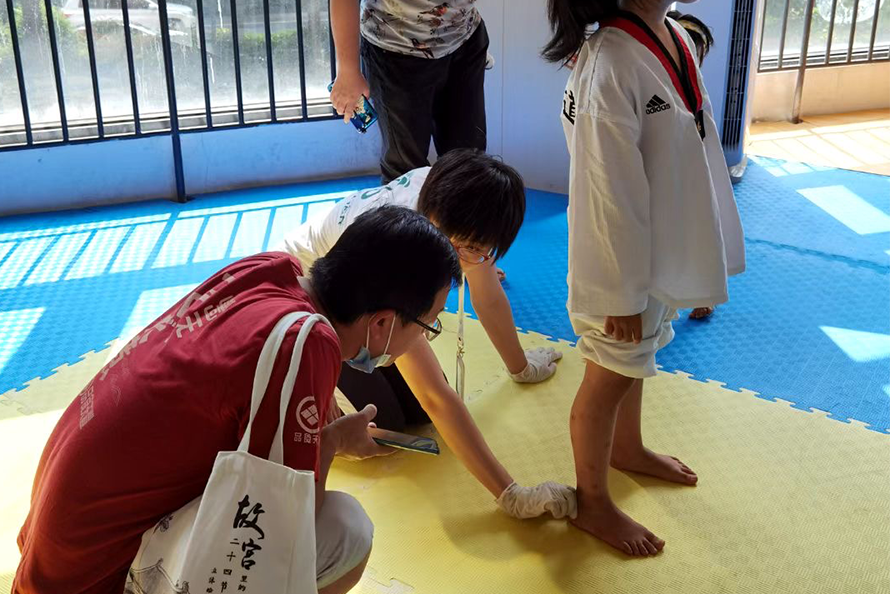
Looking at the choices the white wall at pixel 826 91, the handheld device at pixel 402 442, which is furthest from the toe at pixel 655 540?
the white wall at pixel 826 91

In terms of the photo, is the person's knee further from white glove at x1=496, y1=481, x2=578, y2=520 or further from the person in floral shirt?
the person in floral shirt

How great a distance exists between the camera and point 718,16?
341 cm

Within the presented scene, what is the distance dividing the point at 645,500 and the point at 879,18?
13.3ft

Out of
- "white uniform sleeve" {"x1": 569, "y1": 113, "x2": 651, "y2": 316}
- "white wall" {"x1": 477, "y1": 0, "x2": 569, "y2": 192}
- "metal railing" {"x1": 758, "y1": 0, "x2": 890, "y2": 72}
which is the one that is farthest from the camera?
"metal railing" {"x1": 758, "y1": 0, "x2": 890, "y2": 72}

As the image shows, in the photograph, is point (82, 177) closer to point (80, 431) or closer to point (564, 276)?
point (564, 276)

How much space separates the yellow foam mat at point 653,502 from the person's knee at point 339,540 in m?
0.31

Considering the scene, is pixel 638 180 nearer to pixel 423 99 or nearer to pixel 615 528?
pixel 615 528

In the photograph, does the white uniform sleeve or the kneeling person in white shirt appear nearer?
the white uniform sleeve

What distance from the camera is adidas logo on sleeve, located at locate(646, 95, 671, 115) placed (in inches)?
55.0

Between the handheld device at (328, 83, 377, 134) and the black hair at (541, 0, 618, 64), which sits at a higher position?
the black hair at (541, 0, 618, 64)

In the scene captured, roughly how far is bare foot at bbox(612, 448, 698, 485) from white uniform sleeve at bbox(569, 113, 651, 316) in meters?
0.48

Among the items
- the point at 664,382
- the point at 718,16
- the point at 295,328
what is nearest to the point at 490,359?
the point at 664,382

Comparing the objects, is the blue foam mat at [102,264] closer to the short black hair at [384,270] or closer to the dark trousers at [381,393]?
the dark trousers at [381,393]

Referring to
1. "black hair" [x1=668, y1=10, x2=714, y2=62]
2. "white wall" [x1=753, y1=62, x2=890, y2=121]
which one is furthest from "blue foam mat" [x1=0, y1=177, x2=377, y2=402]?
"white wall" [x1=753, y1=62, x2=890, y2=121]
